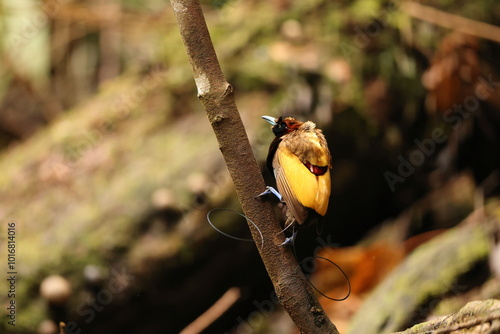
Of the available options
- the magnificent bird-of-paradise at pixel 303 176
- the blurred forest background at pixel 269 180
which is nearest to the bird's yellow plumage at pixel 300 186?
the magnificent bird-of-paradise at pixel 303 176

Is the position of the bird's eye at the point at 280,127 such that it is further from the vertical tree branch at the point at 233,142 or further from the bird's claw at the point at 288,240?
the bird's claw at the point at 288,240

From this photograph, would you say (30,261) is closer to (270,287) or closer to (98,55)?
(270,287)

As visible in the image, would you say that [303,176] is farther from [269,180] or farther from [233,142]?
[269,180]

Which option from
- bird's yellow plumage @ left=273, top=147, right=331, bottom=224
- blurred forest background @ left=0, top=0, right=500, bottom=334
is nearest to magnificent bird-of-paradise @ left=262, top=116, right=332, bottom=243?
bird's yellow plumage @ left=273, top=147, right=331, bottom=224

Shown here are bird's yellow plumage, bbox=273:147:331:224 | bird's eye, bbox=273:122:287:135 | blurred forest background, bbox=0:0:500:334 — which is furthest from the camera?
blurred forest background, bbox=0:0:500:334

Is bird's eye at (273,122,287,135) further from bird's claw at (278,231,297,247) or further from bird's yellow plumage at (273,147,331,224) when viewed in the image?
bird's claw at (278,231,297,247)

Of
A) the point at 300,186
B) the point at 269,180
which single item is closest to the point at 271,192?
the point at 300,186

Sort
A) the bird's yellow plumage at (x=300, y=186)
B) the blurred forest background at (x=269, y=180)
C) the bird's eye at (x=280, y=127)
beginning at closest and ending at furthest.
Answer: the bird's yellow plumage at (x=300, y=186), the bird's eye at (x=280, y=127), the blurred forest background at (x=269, y=180)
